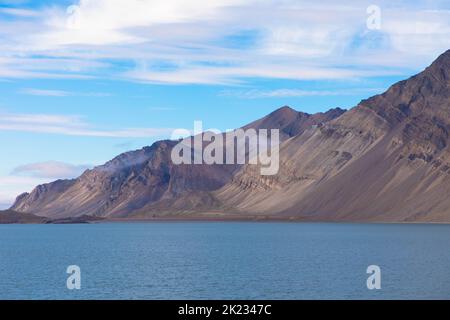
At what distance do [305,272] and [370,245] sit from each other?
65442 millimetres

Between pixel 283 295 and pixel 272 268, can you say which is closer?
pixel 283 295

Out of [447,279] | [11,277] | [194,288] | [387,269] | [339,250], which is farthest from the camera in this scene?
[339,250]

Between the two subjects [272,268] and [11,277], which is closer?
[11,277]

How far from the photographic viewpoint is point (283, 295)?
74.6 metres

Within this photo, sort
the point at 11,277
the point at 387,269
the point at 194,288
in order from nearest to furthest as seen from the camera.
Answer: the point at 194,288 → the point at 11,277 → the point at 387,269

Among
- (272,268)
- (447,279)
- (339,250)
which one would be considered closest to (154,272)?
(272,268)

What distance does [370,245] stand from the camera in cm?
16000

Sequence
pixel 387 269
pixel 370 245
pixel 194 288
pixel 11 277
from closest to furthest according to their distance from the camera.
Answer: pixel 194 288 < pixel 11 277 < pixel 387 269 < pixel 370 245
